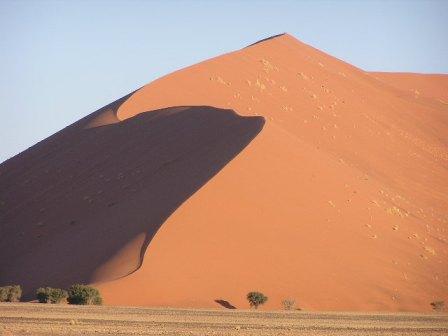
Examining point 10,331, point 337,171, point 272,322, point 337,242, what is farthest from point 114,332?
point 337,171

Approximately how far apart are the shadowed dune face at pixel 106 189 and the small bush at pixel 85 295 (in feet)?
5.48

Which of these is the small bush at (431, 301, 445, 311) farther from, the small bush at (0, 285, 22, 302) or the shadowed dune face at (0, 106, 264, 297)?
the small bush at (0, 285, 22, 302)

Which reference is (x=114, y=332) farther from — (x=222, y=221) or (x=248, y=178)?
(x=248, y=178)

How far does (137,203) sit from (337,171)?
8920 millimetres

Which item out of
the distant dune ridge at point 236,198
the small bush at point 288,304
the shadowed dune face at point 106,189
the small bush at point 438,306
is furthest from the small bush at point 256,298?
the small bush at point 438,306

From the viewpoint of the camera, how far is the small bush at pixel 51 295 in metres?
32.9

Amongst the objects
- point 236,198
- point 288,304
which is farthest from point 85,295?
point 236,198

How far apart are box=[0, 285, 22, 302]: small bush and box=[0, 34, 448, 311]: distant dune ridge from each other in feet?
5.70

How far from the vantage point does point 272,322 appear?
27.5 meters

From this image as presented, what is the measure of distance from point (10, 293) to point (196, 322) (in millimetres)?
10569

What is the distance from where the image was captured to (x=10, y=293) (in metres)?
34.7

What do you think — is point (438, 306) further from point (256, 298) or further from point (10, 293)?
point (10, 293)

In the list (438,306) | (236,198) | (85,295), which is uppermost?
(236,198)

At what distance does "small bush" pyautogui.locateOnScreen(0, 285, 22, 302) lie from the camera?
→ 3441 centimetres
